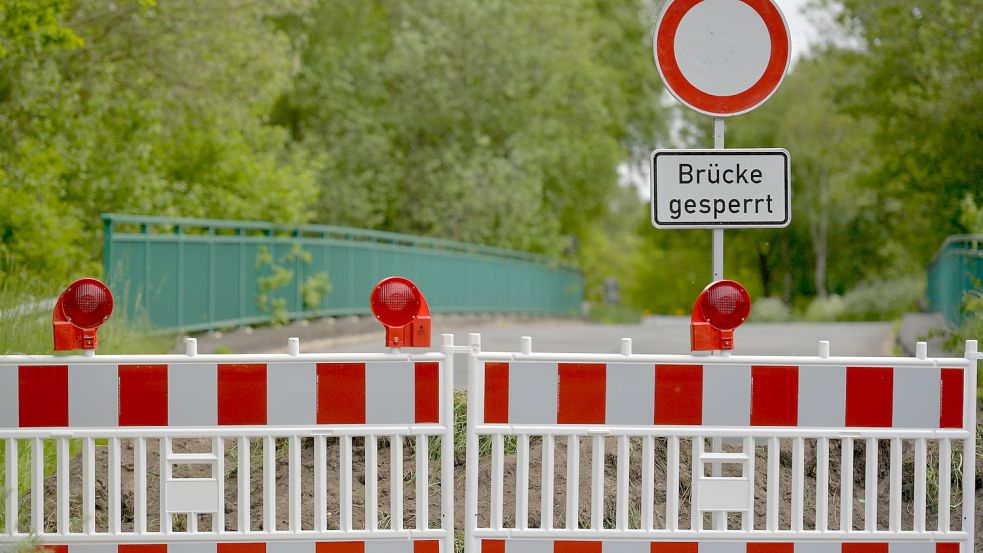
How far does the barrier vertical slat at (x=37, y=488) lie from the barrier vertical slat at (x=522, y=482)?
5.75ft

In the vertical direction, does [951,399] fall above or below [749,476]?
above

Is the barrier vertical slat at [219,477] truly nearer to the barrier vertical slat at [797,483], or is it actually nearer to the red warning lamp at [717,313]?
the red warning lamp at [717,313]

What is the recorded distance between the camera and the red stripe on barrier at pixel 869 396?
5.27 meters

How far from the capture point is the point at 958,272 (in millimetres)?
15125

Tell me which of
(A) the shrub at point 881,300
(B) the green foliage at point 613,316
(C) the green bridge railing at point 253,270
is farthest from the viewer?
(B) the green foliage at point 613,316

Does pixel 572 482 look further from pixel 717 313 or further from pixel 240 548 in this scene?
pixel 240 548

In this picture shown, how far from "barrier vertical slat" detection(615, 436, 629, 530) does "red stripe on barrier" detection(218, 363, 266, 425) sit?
134 cm

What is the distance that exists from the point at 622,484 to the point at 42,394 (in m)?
2.18

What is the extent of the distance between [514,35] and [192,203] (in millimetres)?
13577

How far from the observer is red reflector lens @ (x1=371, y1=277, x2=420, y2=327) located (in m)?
5.16

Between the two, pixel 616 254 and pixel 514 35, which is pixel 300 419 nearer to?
pixel 514 35

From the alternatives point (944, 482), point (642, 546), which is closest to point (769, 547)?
point (642, 546)

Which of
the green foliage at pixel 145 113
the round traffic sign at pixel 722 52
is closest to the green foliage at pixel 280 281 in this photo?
the green foliage at pixel 145 113

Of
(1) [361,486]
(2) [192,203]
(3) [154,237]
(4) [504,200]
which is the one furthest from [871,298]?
(1) [361,486]
